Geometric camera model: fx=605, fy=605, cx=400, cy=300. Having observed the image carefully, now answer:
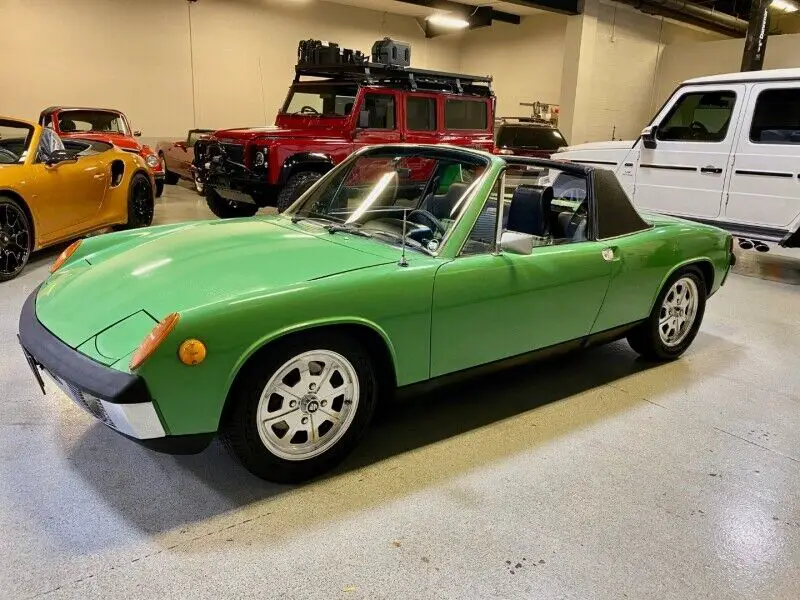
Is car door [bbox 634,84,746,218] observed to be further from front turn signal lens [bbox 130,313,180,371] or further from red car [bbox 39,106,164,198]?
red car [bbox 39,106,164,198]

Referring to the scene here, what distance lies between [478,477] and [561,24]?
53.4 feet

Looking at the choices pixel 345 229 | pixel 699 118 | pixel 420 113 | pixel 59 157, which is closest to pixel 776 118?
pixel 699 118

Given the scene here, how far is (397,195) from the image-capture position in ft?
10.7

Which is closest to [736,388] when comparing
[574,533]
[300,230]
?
[574,533]

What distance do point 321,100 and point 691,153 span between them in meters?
4.53

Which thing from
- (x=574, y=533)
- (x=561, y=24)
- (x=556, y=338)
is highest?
(x=561, y=24)

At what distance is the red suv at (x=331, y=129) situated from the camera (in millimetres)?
7160

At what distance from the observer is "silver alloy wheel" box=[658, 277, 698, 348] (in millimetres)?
3732

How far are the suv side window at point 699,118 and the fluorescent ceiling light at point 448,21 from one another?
10.5 m

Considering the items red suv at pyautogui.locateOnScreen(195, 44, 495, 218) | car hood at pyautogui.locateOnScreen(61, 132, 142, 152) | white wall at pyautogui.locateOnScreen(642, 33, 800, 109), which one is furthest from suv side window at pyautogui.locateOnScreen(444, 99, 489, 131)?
white wall at pyautogui.locateOnScreen(642, 33, 800, 109)

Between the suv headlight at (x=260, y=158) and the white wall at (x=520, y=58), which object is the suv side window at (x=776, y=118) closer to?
the suv headlight at (x=260, y=158)

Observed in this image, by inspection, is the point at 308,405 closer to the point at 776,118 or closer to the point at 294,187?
the point at 294,187

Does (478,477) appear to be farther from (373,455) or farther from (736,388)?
(736,388)

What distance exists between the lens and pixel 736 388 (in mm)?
3586
